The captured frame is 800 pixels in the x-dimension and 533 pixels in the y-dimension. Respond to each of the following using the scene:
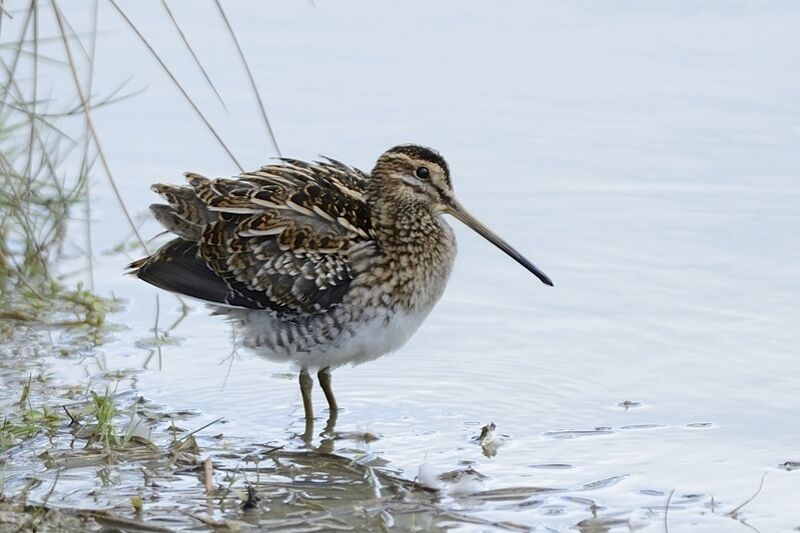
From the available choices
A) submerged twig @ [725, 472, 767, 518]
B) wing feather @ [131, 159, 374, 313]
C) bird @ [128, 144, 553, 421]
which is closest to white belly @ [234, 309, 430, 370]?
bird @ [128, 144, 553, 421]

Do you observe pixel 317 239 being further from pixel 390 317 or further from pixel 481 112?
pixel 481 112

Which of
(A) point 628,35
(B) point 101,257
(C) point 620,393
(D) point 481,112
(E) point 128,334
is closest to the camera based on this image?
(C) point 620,393

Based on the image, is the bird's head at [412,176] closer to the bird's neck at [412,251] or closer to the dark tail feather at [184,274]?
the bird's neck at [412,251]

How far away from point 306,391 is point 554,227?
1.98 metres

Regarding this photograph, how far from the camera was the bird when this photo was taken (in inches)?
231

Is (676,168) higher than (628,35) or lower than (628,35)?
lower

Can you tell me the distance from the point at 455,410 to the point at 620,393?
642 millimetres

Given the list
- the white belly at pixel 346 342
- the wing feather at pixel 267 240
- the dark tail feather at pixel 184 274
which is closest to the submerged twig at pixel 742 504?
the white belly at pixel 346 342

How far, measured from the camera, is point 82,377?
625 cm

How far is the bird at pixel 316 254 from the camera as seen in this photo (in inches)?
231

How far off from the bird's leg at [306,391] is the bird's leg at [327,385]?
0.20 ft

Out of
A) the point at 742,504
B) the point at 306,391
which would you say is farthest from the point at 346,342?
the point at 742,504

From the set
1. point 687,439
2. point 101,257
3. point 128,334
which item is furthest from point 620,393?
point 101,257

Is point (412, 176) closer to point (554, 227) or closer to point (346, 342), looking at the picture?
point (346, 342)
